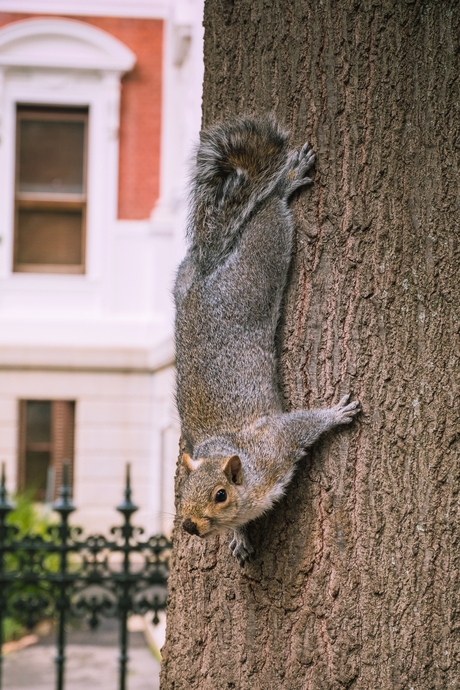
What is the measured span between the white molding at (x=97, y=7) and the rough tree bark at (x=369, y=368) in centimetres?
758

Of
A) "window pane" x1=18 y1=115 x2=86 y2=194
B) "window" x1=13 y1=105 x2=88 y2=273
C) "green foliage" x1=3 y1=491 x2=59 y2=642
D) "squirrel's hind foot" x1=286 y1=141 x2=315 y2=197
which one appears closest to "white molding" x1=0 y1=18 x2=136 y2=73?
"window" x1=13 y1=105 x2=88 y2=273

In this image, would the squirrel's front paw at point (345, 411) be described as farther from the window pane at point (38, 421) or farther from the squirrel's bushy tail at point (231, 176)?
the window pane at point (38, 421)

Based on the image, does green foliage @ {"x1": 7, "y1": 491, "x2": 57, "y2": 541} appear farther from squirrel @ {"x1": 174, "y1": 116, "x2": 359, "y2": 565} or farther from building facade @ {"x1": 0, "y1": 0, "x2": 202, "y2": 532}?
squirrel @ {"x1": 174, "y1": 116, "x2": 359, "y2": 565}

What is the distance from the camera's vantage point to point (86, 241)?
8.54 metres

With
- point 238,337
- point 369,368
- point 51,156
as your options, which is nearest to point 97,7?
point 51,156

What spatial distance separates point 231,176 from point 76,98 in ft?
24.7

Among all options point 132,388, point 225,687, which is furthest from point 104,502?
point 225,687

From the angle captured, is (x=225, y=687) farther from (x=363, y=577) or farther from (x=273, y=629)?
(x=363, y=577)

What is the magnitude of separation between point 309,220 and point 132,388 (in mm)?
7067

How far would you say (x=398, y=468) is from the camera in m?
1.34

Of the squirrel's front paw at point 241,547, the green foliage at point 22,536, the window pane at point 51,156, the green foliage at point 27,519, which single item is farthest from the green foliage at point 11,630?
the window pane at point 51,156

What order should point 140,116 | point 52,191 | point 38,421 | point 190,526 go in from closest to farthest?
1. point 190,526
2. point 38,421
3. point 140,116
4. point 52,191

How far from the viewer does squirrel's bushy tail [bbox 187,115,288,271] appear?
1484 millimetres

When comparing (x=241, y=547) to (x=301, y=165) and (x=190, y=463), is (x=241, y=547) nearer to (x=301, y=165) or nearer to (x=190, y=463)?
(x=190, y=463)
